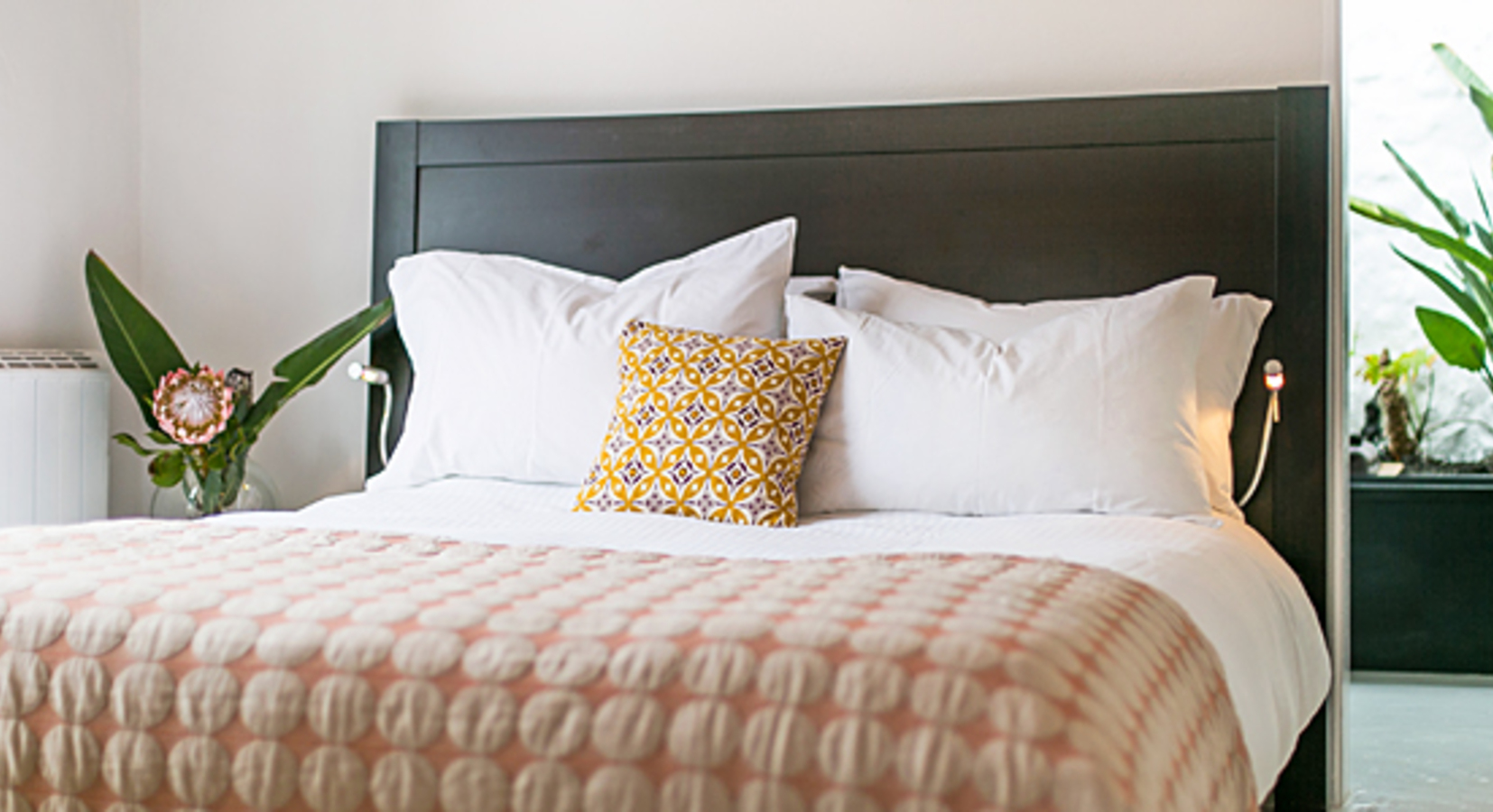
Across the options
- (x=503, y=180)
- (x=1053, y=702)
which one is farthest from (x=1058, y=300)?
Answer: (x=1053, y=702)

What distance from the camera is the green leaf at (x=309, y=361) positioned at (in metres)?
2.74

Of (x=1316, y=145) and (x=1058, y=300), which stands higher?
(x=1316, y=145)

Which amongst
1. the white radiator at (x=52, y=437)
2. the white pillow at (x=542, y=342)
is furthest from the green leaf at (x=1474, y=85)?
the white radiator at (x=52, y=437)

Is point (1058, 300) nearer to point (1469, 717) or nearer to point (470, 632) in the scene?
point (1469, 717)

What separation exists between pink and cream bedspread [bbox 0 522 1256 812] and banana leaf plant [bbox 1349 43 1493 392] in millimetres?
1320

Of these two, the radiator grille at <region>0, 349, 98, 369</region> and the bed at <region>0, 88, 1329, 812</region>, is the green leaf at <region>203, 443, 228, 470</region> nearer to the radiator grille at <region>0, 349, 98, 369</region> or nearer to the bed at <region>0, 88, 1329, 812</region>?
the radiator grille at <region>0, 349, 98, 369</region>

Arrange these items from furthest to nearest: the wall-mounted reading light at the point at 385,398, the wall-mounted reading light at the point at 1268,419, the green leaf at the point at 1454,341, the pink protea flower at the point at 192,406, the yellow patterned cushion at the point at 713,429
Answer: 1. the wall-mounted reading light at the point at 385,398
2. the pink protea flower at the point at 192,406
3. the wall-mounted reading light at the point at 1268,419
4. the green leaf at the point at 1454,341
5. the yellow patterned cushion at the point at 713,429

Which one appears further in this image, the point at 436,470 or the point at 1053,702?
the point at 436,470

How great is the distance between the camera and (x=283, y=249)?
121 inches

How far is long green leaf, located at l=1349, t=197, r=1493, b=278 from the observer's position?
91.6 inches

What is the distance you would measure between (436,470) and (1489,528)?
184 cm

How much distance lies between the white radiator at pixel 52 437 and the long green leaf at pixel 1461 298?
8.54 feet

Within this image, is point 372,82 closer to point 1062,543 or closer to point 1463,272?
point 1062,543

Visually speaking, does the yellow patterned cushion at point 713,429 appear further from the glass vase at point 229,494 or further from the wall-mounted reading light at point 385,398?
the glass vase at point 229,494
